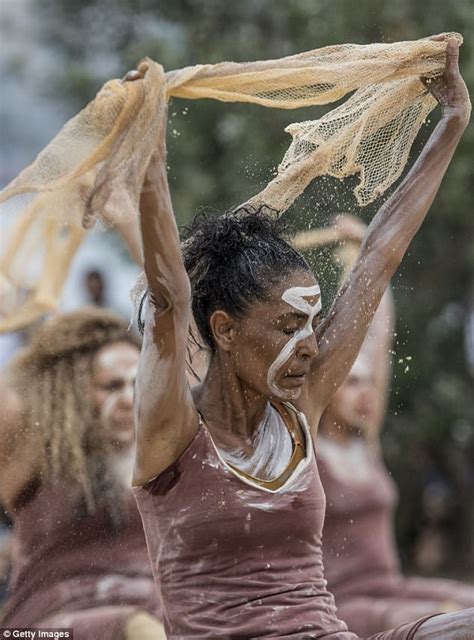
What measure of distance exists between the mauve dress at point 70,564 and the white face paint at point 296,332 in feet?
7.04

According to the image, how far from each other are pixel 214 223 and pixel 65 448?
2662 millimetres

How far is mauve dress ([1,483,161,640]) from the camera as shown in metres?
5.60

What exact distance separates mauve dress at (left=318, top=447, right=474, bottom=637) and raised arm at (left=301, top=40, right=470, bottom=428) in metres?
2.79

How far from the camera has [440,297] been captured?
9852mm

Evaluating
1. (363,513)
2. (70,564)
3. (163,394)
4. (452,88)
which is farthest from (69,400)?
(163,394)

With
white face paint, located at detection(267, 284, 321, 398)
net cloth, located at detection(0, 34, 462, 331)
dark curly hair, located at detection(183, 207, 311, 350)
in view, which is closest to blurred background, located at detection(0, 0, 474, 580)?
net cloth, located at detection(0, 34, 462, 331)

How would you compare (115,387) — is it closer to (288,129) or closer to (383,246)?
(288,129)

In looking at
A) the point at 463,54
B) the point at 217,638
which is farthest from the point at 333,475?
the point at 217,638

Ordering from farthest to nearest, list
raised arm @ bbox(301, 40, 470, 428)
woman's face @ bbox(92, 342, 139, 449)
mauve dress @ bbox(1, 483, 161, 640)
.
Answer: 1. woman's face @ bbox(92, 342, 139, 449)
2. mauve dress @ bbox(1, 483, 161, 640)
3. raised arm @ bbox(301, 40, 470, 428)

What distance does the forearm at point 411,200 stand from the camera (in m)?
3.95

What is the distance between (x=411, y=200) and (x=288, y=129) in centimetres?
41

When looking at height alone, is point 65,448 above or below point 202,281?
below

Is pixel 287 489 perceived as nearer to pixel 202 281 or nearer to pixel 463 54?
pixel 202 281

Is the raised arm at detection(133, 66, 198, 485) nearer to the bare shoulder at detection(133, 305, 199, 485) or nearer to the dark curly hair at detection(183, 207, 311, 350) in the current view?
the bare shoulder at detection(133, 305, 199, 485)
